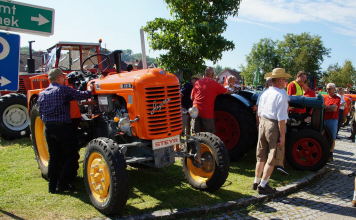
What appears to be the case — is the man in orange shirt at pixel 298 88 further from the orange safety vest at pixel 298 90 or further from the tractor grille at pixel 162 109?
the tractor grille at pixel 162 109

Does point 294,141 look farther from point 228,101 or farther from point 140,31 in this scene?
point 140,31

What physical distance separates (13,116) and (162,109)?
5607mm

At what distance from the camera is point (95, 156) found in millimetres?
4160

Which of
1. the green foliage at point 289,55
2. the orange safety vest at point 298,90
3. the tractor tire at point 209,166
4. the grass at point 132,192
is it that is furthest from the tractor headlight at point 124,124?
the green foliage at point 289,55

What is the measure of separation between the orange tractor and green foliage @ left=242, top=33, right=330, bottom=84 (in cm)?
4690

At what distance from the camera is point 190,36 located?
8.75 m

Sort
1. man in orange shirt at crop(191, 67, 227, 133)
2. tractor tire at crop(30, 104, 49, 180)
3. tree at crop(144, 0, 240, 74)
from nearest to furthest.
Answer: tractor tire at crop(30, 104, 49, 180) < man in orange shirt at crop(191, 67, 227, 133) < tree at crop(144, 0, 240, 74)

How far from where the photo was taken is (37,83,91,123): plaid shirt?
4.55 metres

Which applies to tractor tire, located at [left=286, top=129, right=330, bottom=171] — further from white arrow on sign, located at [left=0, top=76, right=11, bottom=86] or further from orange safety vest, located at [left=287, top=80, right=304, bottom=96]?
white arrow on sign, located at [left=0, top=76, right=11, bottom=86]

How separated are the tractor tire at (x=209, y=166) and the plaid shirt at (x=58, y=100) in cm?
175

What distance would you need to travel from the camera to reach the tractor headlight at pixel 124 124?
4098 millimetres

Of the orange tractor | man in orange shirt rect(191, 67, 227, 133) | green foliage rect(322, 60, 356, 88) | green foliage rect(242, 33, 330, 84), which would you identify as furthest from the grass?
green foliage rect(322, 60, 356, 88)

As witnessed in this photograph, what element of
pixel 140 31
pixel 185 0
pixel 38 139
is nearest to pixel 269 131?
pixel 140 31

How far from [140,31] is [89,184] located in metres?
2.16
